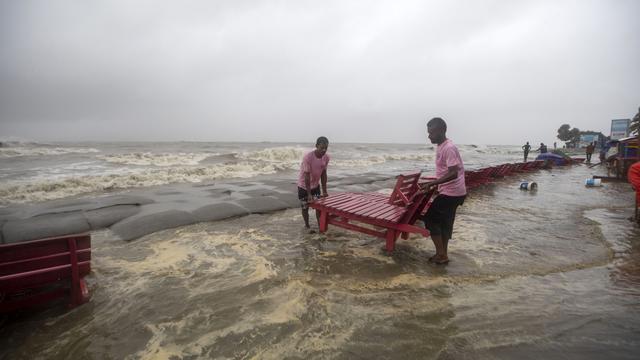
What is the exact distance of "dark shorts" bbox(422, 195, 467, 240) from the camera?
161 inches

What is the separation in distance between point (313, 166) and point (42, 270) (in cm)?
383

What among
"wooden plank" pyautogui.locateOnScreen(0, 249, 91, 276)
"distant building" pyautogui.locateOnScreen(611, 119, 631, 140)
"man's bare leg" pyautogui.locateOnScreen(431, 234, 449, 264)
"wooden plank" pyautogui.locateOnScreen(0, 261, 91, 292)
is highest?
"distant building" pyautogui.locateOnScreen(611, 119, 631, 140)

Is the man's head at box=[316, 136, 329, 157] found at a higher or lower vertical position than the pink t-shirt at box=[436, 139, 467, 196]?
higher

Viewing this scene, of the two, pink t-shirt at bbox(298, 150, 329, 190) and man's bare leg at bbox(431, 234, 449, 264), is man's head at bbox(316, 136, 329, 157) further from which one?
man's bare leg at bbox(431, 234, 449, 264)

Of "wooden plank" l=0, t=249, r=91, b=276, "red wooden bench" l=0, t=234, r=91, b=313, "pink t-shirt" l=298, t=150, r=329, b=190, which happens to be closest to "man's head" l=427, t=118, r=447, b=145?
"pink t-shirt" l=298, t=150, r=329, b=190

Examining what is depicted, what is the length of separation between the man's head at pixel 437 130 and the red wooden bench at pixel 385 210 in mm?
751

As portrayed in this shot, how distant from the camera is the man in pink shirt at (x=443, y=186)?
12.7ft

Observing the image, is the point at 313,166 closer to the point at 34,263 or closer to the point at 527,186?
the point at 34,263

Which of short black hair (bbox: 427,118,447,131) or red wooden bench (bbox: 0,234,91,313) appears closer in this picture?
red wooden bench (bbox: 0,234,91,313)

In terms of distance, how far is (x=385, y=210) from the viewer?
4.99 meters

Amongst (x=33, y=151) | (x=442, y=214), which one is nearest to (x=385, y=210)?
(x=442, y=214)

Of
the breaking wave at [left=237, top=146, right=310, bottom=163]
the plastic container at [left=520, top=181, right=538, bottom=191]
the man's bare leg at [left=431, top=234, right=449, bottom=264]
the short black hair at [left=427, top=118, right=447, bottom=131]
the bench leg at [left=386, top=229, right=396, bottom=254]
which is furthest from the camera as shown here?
the breaking wave at [left=237, top=146, right=310, bottom=163]

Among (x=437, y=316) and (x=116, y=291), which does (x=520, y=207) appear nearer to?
(x=437, y=316)

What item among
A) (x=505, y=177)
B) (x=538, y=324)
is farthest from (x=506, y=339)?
(x=505, y=177)
